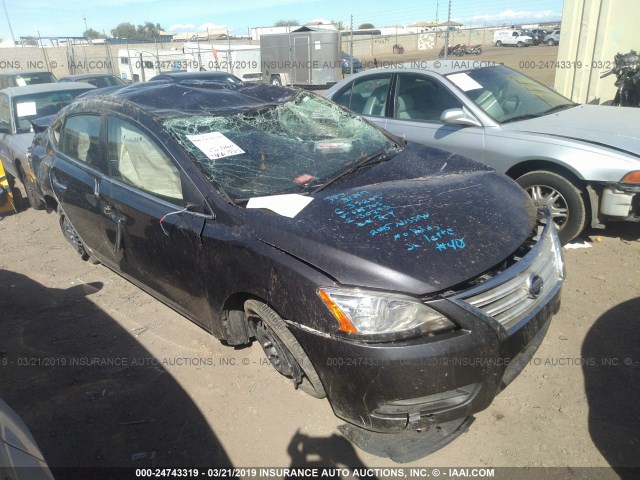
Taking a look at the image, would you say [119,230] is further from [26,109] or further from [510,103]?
[26,109]

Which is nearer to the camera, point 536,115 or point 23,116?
point 536,115

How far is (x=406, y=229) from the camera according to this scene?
2.32 meters

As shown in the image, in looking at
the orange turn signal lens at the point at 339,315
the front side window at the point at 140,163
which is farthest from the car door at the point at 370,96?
the orange turn signal lens at the point at 339,315

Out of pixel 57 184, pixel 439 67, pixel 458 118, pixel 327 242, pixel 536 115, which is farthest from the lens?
pixel 439 67

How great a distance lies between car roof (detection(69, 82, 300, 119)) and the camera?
3162mm

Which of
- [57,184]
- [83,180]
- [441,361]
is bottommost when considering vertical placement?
[441,361]

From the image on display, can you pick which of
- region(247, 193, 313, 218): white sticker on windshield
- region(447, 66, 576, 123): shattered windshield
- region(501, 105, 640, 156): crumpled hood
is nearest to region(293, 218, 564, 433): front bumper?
region(247, 193, 313, 218): white sticker on windshield

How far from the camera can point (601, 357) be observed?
9.58 feet

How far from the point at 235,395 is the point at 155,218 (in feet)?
4.00

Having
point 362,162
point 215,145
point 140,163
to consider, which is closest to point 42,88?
point 140,163

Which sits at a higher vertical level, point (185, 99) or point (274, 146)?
point (185, 99)

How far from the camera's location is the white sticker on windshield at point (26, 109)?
6.95 m

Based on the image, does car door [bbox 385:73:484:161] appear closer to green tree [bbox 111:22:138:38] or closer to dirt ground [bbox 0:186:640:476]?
dirt ground [bbox 0:186:640:476]

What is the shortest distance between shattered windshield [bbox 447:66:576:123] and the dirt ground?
5.50 ft
